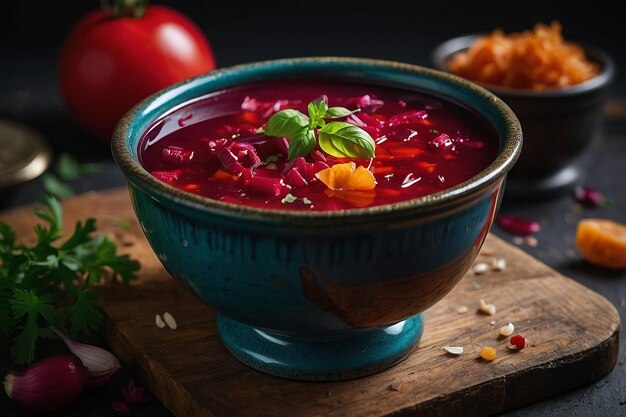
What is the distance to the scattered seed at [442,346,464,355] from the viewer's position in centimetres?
276

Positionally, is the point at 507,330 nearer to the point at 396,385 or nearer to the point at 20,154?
the point at 396,385

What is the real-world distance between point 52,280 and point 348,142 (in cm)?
105

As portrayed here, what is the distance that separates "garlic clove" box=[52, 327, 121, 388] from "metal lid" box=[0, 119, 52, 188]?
50.1 inches

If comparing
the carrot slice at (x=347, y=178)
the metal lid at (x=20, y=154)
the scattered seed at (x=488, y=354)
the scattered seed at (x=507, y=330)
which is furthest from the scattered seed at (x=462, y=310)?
the metal lid at (x=20, y=154)

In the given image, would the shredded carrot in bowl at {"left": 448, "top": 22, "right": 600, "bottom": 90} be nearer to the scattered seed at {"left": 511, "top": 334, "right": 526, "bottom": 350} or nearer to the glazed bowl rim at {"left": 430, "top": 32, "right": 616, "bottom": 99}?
the glazed bowl rim at {"left": 430, "top": 32, "right": 616, "bottom": 99}

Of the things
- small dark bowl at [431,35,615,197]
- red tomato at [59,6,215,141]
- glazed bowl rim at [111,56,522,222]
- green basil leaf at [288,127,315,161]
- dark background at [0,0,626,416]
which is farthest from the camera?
dark background at [0,0,626,416]

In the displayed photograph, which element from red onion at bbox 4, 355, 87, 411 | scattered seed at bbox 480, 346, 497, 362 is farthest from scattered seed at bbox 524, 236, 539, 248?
red onion at bbox 4, 355, 87, 411

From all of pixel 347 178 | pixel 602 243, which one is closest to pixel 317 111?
pixel 347 178

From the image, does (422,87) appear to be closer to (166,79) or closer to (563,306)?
(563,306)

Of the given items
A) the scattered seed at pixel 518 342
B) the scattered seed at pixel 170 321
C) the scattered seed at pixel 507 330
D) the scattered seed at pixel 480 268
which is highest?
the scattered seed at pixel 518 342

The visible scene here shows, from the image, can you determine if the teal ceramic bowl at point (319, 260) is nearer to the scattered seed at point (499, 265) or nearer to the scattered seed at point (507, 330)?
the scattered seed at point (507, 330)

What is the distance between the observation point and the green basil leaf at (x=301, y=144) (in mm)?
2572

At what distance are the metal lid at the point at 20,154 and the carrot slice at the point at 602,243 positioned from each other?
6.86 ft

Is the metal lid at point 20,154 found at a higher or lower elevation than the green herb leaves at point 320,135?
lower
